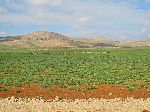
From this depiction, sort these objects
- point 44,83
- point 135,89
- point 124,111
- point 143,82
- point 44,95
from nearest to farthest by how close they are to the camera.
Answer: point 124,111
point 44,95
point 135,89
point 44,83
point 143,82

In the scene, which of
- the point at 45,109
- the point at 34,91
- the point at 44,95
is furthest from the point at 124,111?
the point at 34,91

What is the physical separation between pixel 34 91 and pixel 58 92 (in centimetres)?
180

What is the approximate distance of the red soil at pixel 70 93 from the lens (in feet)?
80.5

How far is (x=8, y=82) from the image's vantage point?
3000 centimetres

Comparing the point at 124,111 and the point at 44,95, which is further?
the point at 44,95

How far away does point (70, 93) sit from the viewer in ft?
84.6

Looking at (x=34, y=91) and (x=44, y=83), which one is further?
(x=44, y=83)

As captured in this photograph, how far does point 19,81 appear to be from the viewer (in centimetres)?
3083

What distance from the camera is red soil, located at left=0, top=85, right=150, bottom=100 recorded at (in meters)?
24.5

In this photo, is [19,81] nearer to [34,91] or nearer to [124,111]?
[34,91]

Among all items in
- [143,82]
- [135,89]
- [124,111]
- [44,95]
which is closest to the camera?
[124,111]

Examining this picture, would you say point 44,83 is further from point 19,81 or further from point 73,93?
point 73,93

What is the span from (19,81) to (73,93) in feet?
23.0

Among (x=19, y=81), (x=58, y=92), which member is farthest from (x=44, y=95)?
(x=19, y=81)
